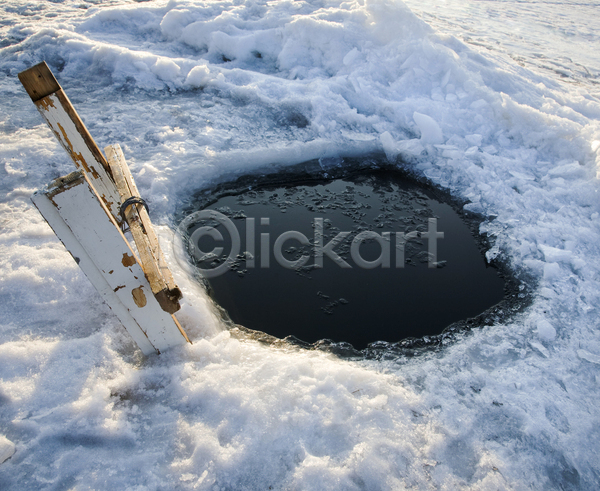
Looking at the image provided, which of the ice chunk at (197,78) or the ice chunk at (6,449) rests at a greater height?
the ice chunk at (197,78)

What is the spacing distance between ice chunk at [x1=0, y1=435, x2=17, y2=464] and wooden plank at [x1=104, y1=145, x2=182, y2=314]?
89cm

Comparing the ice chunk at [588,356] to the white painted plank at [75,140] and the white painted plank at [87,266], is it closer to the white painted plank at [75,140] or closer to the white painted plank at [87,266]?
the white painted plank at [87,266]

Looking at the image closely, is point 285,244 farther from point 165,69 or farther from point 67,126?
point 165,69

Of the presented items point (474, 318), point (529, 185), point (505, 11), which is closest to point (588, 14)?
point (505, 11)

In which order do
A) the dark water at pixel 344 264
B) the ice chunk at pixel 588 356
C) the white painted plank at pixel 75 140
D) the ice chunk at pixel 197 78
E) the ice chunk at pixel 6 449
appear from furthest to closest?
the ice chunk at pixel 197 78 < the dark water at pixel 344 264 < the ice chunk at pixel 588 356 < the white painted plank at pixel 75 140 < the ice chunk at pixel 6 449

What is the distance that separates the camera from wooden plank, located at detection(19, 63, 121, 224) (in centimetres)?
167

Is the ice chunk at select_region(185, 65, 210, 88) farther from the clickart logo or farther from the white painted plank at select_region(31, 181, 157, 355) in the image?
the white painted plank at select_region(31, 181, 157, 355)

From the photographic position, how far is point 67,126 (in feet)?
6.18

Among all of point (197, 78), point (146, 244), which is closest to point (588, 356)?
point (146, 244)

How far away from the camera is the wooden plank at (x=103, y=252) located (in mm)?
1441

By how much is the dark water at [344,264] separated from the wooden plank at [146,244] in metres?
1.02

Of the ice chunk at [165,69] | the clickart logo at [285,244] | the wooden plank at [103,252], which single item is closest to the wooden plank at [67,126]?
the wooden plank at [103,252]

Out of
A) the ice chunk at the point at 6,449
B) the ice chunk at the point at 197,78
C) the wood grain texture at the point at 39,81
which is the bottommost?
the ice chunk at the point at 6,449

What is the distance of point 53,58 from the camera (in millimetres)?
5738
